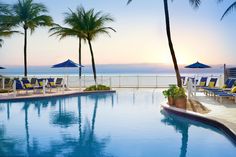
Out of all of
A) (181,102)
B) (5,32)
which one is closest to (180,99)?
(181,102)

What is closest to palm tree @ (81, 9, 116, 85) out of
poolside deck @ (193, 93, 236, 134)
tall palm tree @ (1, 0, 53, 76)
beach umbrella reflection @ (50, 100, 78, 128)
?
tall palm tree @ (1, 0, 53, 76)

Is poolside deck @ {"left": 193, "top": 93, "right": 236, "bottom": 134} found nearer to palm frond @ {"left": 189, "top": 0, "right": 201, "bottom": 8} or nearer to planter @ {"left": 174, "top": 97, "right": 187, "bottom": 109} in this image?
planter @ {"left": 174, "top": 97, "right": 187, "bottom": 109}

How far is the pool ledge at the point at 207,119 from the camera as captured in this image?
7684mm

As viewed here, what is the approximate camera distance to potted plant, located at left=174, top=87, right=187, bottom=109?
39.1 feet

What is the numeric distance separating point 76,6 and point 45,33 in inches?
133

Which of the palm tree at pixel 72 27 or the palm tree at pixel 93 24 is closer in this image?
the palm tree at pixel 93 24

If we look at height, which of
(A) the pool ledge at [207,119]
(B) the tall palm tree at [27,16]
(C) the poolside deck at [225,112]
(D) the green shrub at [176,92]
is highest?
(B) the tall palm tree at [27,16]

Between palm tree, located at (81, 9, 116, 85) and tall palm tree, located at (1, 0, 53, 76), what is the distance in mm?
2961

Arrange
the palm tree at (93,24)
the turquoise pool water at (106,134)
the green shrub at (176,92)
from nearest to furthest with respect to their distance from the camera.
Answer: the turquoise pool water at (106,134), the green shrub at (176,92), the palm tree at (93,24)

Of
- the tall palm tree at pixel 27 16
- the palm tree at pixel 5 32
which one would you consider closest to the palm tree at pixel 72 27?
the tall palm tree at pixel 27 16

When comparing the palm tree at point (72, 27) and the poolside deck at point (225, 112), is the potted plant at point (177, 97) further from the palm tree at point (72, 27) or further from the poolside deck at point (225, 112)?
the palm tree at point (72, 27)

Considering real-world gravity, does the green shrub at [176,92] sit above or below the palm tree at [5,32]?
below

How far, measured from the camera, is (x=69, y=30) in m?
22.7

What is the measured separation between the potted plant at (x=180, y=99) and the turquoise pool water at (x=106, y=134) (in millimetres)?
639
